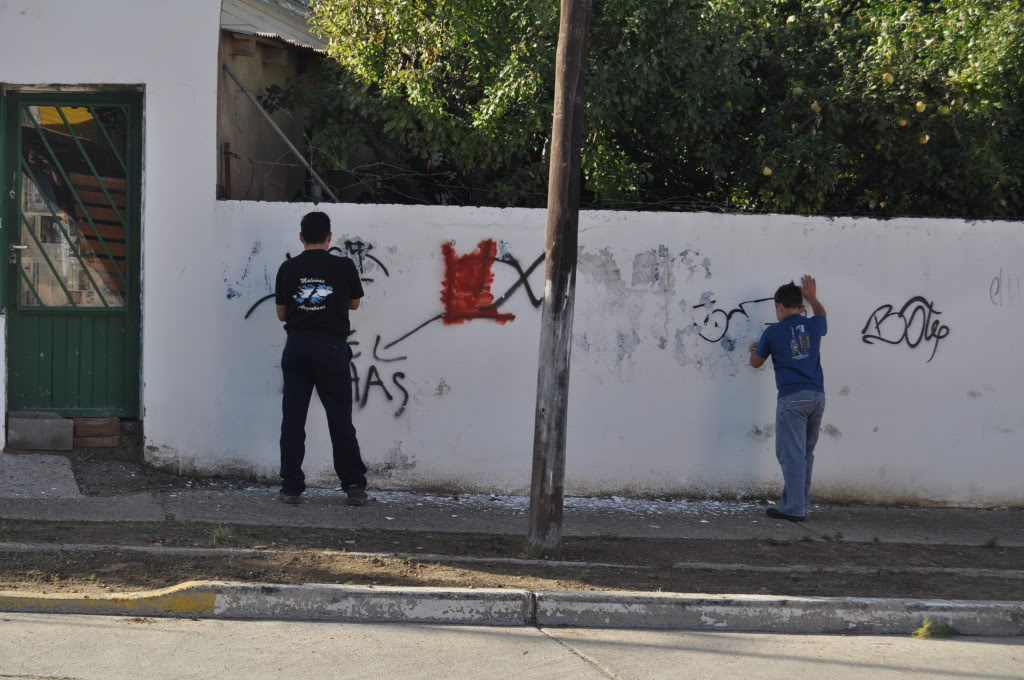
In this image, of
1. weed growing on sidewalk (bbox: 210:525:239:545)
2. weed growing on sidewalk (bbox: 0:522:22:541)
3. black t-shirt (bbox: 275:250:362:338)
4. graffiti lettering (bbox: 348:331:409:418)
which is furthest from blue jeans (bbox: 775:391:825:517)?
weed growing on sidewalk (bbox: 0:522:22:541)

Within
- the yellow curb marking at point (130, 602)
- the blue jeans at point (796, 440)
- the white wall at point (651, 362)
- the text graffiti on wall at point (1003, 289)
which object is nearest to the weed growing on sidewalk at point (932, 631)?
the blue jeans at point (796, 440)

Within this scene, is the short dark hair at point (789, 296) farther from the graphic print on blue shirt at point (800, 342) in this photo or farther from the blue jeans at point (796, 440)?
the blue jeans at point (796, 440)

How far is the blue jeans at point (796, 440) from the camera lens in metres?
7.16

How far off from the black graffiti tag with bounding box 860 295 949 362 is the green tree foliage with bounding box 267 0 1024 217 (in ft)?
4.76

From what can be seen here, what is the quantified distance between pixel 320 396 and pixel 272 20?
14.3 ft

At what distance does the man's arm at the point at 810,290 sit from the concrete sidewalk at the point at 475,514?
1.41 m

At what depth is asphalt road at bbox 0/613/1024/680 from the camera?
4.44 metres

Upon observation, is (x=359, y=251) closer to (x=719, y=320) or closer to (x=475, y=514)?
(x=475, y=514)

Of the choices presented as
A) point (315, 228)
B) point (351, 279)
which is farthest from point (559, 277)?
point (315, 228)

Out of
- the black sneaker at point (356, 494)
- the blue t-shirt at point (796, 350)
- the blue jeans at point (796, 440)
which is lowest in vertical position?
the black sneaker at point (356, 494)

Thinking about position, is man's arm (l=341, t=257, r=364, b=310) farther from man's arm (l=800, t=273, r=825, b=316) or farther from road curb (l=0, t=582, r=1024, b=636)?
man's arm (l=800, t=273, r=825, b=316)

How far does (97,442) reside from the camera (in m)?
7.57

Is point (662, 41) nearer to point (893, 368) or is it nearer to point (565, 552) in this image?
point (893, 368)

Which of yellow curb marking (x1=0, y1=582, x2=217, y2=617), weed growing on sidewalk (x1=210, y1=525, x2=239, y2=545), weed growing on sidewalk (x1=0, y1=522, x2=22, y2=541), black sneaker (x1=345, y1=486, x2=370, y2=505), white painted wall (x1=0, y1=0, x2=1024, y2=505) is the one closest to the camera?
yellow curb marking (x1=0, y1=582, x2=217, y2=617)
